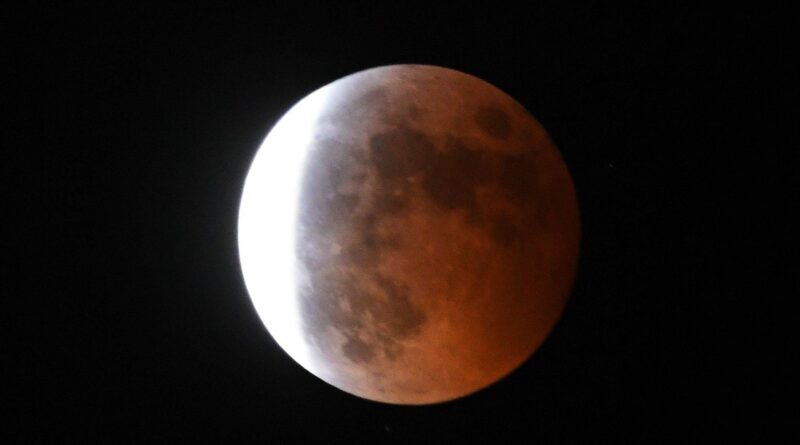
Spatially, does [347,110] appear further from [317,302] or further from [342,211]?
[317,302]

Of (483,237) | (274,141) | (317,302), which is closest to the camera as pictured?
(483,237)

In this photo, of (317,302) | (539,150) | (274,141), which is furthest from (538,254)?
(274,141)

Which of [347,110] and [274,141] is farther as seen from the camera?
[274,141]

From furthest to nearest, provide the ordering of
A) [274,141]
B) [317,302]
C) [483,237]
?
[274,141] < [317,302] < [483,237]

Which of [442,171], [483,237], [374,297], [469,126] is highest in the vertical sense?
[469,126]

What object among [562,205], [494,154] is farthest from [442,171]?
[562,205]

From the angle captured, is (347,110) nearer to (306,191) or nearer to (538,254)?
(306,191)

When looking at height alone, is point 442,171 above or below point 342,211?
above
